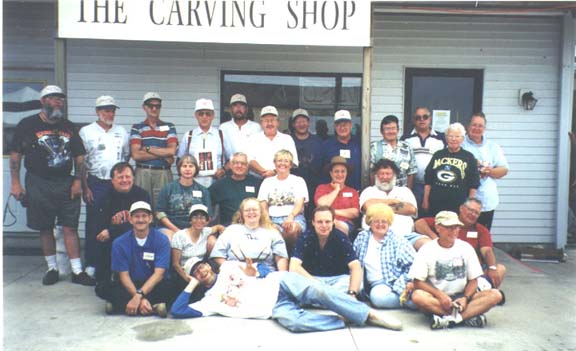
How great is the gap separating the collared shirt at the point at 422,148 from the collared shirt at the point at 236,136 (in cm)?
174

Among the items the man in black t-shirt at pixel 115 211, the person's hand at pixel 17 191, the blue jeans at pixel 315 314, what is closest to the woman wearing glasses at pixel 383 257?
the blue jeans at pixel 315 314

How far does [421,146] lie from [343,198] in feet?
3.74

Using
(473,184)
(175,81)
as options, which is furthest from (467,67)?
(175,81)

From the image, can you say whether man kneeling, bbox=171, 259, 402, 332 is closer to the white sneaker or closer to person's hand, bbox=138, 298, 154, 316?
the white sneaker

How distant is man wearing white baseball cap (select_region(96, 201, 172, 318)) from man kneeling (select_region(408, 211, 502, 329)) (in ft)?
6.83

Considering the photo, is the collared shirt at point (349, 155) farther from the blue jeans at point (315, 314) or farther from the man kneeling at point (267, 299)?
the blue jeans at point (315, 314)

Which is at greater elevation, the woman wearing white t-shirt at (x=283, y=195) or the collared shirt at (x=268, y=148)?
the collared shirt at (x=268, y=148)

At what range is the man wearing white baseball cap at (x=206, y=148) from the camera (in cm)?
576

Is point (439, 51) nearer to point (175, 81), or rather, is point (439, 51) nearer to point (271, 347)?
point (175, 81)

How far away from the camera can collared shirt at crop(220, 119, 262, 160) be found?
6039 millimetres

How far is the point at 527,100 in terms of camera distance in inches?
287

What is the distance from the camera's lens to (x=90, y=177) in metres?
5.63

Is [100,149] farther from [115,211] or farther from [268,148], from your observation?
[268,148]

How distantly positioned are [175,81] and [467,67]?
13.0ft
